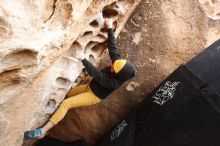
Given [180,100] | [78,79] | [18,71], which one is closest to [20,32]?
[18,71]

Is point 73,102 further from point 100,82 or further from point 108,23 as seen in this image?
point 108,23

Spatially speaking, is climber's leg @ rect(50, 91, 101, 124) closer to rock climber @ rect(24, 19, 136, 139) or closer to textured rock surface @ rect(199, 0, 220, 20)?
rock climber @ rect(24, 19, 136, 139)

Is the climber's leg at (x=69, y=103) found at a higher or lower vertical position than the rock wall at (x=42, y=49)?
lower

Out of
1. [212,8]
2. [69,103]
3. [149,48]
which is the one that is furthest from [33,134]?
[212,8]

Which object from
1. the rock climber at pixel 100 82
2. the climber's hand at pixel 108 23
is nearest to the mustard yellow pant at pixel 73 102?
the rock climber at pixel 100 82

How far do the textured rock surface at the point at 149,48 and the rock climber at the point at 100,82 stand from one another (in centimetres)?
50

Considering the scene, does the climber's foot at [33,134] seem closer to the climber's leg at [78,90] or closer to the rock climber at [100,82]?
the rock climber at [100,82]

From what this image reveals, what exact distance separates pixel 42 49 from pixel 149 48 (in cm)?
135

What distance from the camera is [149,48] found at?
3.29m

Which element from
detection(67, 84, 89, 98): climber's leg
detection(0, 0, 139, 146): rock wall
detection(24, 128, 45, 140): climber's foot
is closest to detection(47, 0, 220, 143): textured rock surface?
detection(0, 0, 139, 146): rock wall

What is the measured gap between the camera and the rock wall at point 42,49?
197cm

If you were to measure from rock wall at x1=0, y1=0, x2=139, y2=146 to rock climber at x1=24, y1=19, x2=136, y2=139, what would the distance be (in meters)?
0.07

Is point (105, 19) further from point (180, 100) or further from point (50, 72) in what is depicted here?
point (180, 100)

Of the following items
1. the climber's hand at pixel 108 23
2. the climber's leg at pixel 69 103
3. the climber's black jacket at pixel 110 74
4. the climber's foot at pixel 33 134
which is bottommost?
the climber's foot at pixel 33 134
